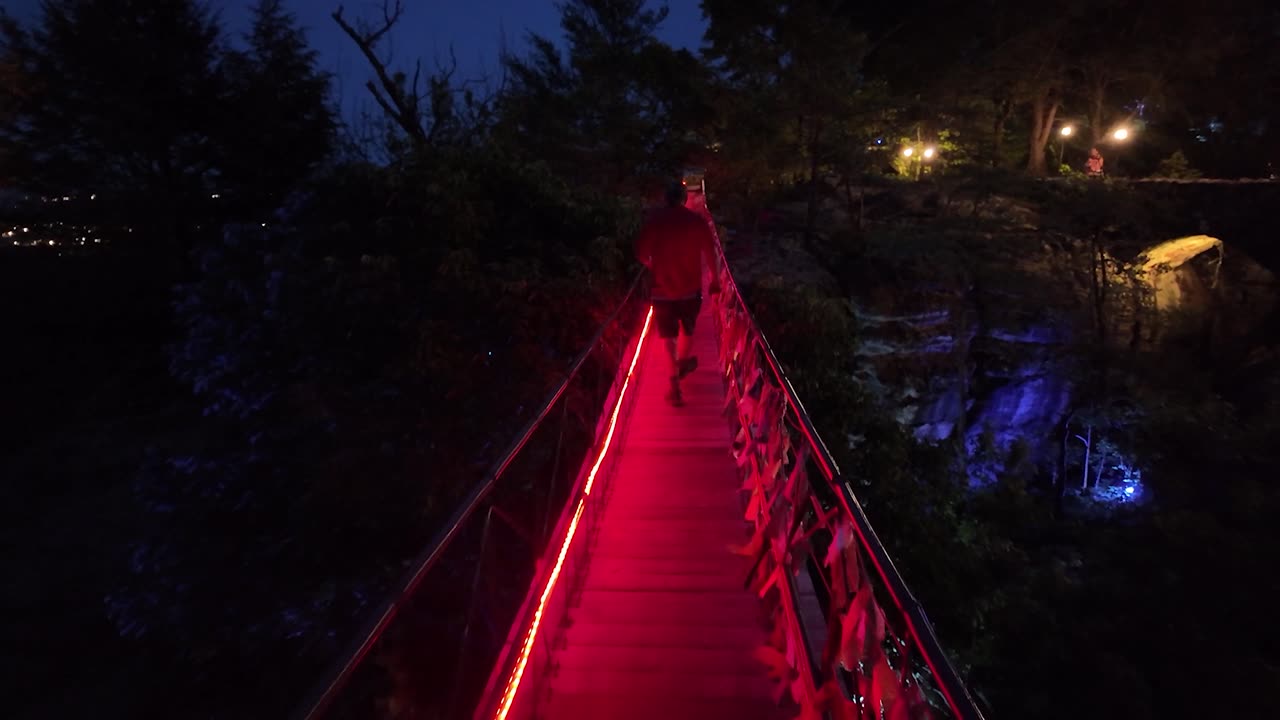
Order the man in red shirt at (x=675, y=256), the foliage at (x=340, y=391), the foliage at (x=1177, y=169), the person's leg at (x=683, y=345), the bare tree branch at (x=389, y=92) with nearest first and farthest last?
1. the man in red shirt at (x=675, y=256)
2. the person's leg at (x=683, y=345)
3. the foliage at (x=340, y=391)
4. the bare tree branch at (x=389, y=92)
5. the foliage at (x=1177, y=169)

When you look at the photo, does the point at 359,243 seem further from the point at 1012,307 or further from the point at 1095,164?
the point at 1095,164

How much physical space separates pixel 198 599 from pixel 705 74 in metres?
14.2

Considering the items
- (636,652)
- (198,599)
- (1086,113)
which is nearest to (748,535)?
(636,652)

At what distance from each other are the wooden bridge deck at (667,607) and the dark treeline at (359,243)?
109 inches

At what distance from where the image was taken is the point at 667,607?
10.8ft

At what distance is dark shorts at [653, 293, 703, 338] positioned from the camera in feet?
17.1

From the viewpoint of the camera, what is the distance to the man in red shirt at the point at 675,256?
4.88 metres

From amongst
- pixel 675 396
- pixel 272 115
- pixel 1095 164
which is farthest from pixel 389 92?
pixel 1095 164

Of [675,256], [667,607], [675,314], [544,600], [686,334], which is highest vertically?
[675,256]

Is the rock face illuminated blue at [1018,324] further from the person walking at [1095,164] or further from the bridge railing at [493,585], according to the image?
the bridge railing at [493,585]

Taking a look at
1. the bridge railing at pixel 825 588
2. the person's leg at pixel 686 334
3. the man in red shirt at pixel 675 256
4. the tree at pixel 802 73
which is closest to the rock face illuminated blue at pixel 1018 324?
the tree at pixel 802 73

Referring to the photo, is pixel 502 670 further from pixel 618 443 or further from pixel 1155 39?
pixel 1155 39

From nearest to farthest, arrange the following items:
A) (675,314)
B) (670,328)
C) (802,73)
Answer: (675,314), (670,328), (802,73)

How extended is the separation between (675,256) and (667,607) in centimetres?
261
